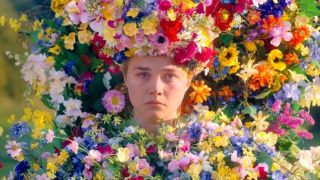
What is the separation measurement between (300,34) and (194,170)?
1.14 metres

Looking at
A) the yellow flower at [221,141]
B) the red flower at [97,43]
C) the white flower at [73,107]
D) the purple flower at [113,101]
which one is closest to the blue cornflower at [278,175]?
the yellow flower at [221,141]

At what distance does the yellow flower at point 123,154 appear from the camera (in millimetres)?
3662

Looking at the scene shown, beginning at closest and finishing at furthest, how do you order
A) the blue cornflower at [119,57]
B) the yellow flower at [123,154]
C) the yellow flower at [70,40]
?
the yellow flower at [123,154]
the blue cornflower at [119,57]
the yellow flower at [70,40]

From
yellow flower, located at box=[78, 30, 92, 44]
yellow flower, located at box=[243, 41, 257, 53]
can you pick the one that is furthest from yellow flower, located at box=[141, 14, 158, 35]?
Result: yellow flower, located at box=[243, 41, 257, 53]

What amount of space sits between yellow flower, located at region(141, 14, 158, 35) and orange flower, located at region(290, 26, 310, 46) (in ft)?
2.84

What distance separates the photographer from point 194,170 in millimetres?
3545

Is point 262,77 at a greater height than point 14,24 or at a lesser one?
lesser

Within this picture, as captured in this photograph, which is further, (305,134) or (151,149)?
(305,134)

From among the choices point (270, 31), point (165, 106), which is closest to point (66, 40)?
point (165, 106)

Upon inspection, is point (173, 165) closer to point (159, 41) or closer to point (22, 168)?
point (159, 41)

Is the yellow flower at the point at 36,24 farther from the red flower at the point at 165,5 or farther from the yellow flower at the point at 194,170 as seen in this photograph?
the yellow flower at the point at 194,170

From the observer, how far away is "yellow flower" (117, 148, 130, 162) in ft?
12.0

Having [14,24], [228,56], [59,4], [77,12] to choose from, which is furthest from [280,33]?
[14,24]

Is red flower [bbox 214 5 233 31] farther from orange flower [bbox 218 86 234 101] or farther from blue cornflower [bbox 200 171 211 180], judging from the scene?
blue cornflower [bbox 200 171 211 180]
